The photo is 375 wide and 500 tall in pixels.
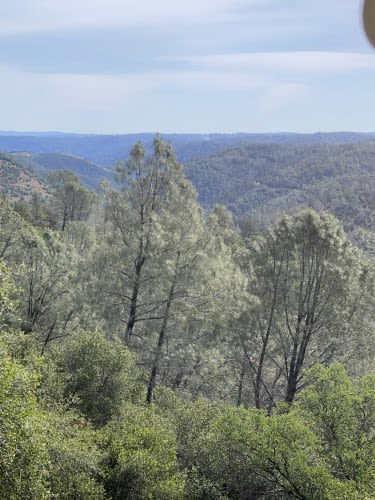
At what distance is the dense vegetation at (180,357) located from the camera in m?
11.3

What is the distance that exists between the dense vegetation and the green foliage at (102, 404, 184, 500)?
44 mm

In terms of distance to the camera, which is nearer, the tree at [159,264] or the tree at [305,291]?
the tree at [305,291]

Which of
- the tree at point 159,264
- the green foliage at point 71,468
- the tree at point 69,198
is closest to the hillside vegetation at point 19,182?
the tree at point 69,198

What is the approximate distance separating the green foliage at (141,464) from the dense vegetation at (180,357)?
44 millimetres

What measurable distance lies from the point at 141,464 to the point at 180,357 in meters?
8.56

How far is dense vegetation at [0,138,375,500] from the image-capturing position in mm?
11289

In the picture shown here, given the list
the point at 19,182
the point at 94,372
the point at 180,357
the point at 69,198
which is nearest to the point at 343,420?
the point at 94,372

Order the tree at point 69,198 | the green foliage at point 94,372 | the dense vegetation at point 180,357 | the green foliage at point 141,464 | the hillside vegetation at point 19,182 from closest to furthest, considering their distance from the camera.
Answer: the dense vegetation at point 180,357 → the green foliage at point 141,464 → the green foliage at point 94,372 → the tree at point 69,198 → the hillside vegetation at point 19,182

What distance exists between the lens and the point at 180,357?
20.6m

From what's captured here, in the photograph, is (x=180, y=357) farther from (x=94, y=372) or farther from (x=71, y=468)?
(x=71, y=468)

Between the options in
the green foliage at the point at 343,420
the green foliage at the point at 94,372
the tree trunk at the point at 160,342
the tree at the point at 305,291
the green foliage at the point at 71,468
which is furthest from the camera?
the tree trunk at the point at 160,342

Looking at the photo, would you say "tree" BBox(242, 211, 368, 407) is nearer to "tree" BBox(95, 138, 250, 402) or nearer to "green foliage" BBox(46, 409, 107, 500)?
"tree" BBox(95, 138, 250, 402)

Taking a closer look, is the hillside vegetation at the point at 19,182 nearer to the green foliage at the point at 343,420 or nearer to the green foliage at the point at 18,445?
the green foliage at the point at 343,420

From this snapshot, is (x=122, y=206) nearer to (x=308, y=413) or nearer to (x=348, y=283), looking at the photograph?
(x=348, y=283)
